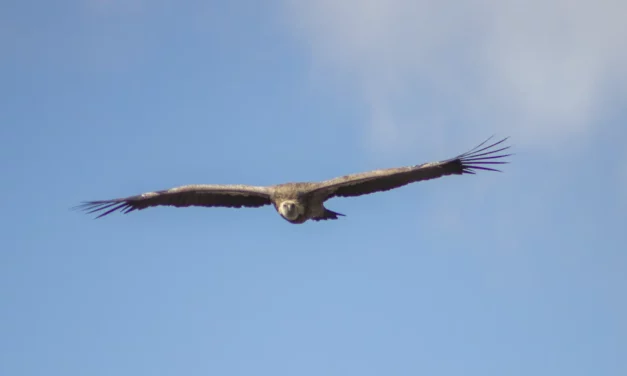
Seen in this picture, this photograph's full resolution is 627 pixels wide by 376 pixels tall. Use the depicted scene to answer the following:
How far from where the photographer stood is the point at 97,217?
24297 mm

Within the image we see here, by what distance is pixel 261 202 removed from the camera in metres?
24.4

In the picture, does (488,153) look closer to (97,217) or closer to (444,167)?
(444,167)

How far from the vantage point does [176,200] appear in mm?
24375

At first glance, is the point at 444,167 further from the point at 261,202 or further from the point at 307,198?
the point at 261,202

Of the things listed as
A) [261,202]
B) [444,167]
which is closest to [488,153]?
[444,167]

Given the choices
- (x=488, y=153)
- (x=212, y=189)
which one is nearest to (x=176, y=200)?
(x=212, y=189)

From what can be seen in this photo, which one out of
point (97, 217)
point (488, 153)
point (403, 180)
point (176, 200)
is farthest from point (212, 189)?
point (488, 153)

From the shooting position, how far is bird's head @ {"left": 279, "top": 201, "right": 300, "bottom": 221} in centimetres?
2292

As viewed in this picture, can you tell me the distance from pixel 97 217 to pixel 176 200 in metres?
1.76

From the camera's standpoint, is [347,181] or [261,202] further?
[261,202]

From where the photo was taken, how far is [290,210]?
75.2 feet

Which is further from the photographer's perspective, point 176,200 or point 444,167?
point 176,200

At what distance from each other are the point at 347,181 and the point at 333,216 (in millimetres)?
1411

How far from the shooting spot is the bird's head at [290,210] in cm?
2292
